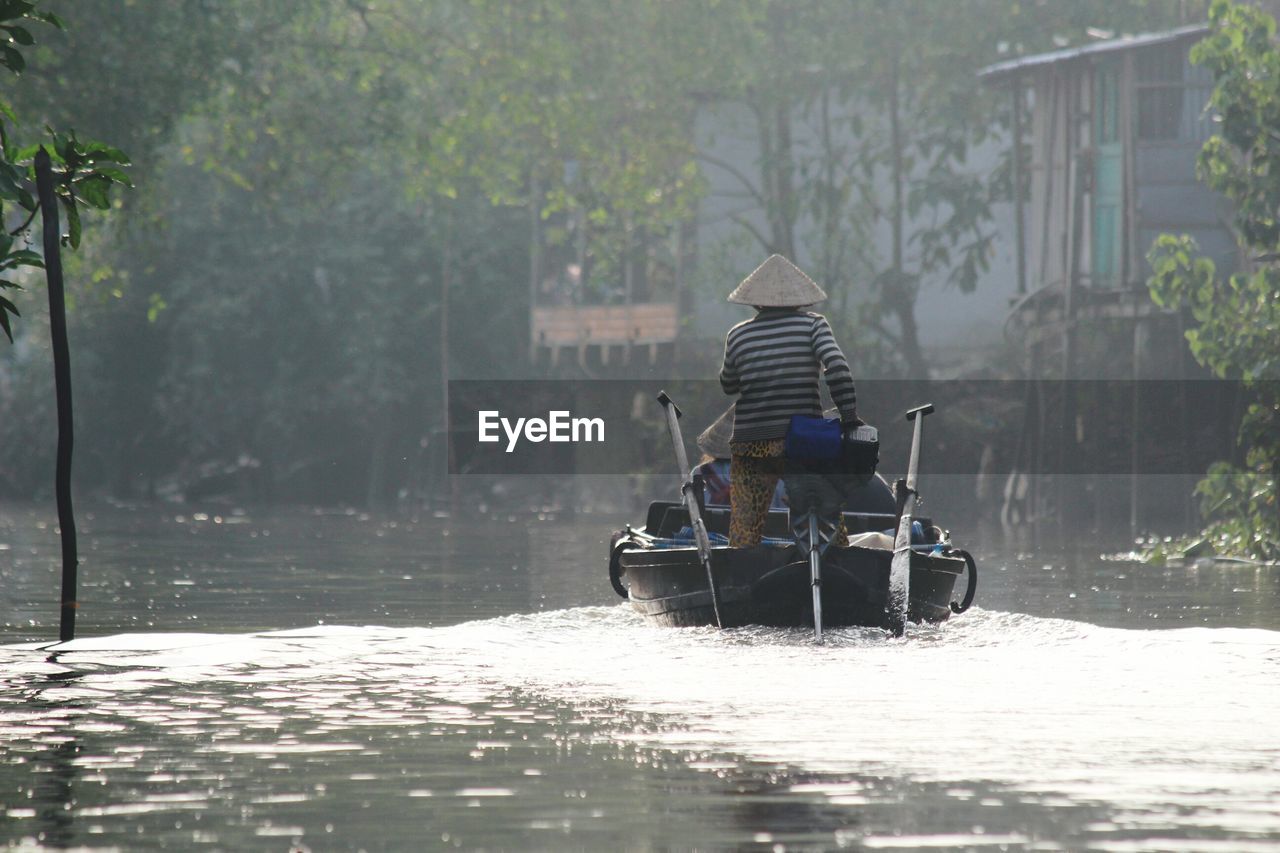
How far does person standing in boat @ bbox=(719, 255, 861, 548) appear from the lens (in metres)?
13.2

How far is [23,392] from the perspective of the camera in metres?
45.2

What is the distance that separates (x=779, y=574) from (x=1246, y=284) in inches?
452

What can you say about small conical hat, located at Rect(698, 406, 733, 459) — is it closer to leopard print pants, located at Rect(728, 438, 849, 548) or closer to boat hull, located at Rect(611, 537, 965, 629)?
boat hull, located at Rect(611, 537, 965, 629)

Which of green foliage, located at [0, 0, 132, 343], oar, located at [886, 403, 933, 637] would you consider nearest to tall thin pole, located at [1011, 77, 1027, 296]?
oar, located at [886, 403, 933, 637]

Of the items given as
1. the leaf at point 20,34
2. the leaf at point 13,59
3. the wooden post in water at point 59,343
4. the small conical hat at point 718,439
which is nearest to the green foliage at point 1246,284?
the small conical hat at point 718,439

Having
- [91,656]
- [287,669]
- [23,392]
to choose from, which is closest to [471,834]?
[287,669]

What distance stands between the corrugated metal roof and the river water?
16758mm

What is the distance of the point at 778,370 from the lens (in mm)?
13242

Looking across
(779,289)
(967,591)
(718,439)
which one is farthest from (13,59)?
(967,591)

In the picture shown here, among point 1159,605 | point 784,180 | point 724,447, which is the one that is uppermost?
point 784,180

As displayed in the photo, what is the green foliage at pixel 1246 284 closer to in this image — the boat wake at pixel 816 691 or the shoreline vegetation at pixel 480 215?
the boat wake at pixel 816 691

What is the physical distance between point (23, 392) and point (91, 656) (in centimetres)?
3445

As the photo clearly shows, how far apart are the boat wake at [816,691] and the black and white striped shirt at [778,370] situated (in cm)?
122

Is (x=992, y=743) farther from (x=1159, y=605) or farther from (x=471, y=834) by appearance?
(x=1159, y=605)
